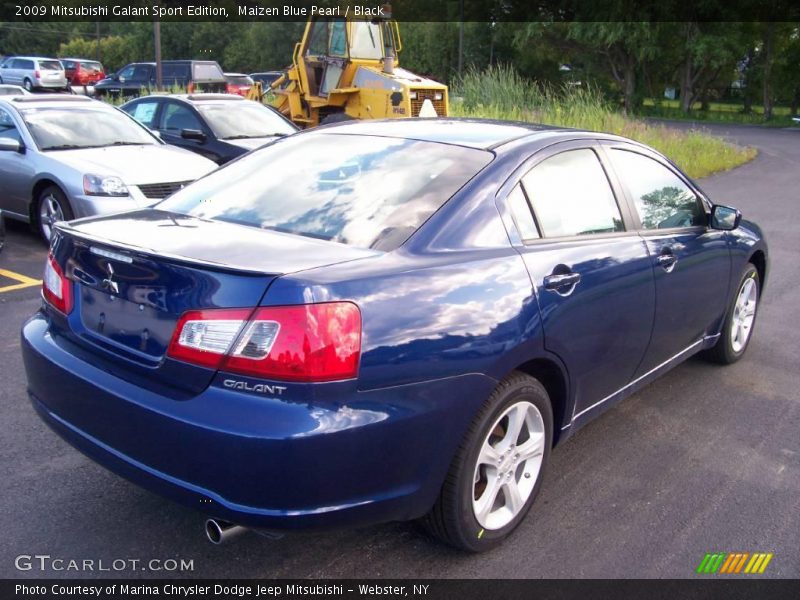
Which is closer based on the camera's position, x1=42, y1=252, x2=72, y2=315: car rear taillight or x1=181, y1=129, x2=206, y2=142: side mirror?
x1=42, y1=252, x2=72, y2=315: car rear taillight

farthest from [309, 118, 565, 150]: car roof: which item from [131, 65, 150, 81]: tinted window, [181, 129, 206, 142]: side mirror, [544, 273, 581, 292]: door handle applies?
[131, 65, 150, 81]: tinted window

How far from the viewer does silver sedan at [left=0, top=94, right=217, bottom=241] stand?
7617mm

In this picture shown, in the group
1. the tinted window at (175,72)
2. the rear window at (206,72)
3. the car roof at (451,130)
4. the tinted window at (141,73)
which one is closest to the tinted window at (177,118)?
the car roof at (451,130)

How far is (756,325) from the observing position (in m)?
6.30

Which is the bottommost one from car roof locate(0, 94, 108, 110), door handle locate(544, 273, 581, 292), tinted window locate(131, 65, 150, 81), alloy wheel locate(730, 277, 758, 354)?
tinted window locate(131, 65, 150, 81)

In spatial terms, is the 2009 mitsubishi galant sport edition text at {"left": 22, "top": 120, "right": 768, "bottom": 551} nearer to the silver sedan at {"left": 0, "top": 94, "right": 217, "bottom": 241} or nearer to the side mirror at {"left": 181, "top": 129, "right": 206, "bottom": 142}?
the silver sedan at {"left": 0, "top": 94, "right": 217, "bottom": 241}

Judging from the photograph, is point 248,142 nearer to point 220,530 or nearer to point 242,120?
point 242,120

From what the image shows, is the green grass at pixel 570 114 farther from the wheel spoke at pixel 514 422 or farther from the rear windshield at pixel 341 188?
the wheel spoke at pixel 514 422

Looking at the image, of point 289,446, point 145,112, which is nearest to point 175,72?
A: point 145,112

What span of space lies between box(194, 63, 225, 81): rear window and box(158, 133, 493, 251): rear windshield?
2838cm

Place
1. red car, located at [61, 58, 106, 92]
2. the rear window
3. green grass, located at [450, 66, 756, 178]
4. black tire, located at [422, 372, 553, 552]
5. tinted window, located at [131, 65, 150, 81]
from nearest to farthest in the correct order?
black tire, located at [422, 372, 553, 552]
green grass, located at [450, 66, 756, 178]
tinted window, located at [131, 65, 150, 81]
the rear window
red car, located at [61, 58, 106, 92]

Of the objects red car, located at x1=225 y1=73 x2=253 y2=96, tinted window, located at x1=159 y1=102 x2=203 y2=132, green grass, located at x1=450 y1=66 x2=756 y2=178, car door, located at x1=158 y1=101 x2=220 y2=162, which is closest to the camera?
car door, located at x1=158 y1=101 x2=220 y2=162

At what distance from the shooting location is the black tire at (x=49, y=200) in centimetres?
773

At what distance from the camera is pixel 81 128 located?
343 inches
